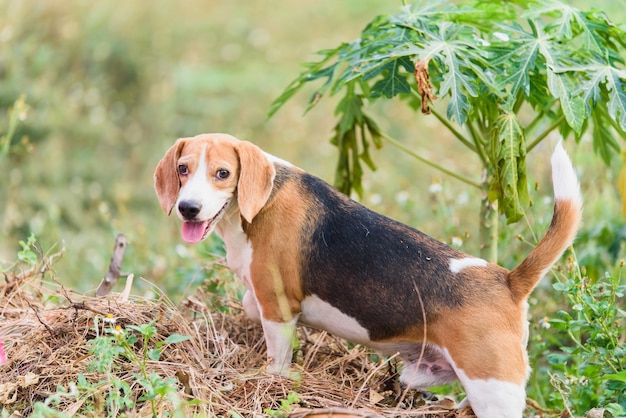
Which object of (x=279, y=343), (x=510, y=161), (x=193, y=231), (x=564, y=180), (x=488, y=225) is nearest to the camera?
(x=564, y=180)

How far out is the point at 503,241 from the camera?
4762 millimetres

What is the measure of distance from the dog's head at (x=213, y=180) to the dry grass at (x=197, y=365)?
544 millimetres

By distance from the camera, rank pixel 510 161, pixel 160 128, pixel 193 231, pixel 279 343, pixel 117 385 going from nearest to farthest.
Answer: pixel 117 385
pixel 193 231
pixel 510 161
pixel 279 343
pixel 160 128

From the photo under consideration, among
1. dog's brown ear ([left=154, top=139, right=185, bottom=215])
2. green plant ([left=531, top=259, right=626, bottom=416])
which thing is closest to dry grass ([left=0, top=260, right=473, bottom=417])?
dog's brown ear ([left=154, top=139, right=185, bottom=215])

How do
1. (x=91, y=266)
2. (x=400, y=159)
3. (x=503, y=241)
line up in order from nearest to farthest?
(x=503, y=241) < (x=91, y=266) < (x=400, y=159)

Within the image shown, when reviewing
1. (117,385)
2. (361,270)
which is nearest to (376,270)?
(361,270)

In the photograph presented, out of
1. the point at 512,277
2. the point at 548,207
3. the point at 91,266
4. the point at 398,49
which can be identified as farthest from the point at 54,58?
the point at 512,277

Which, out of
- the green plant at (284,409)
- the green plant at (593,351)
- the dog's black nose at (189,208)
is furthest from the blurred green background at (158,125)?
the green plant at (284,409)

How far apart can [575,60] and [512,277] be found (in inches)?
41.6

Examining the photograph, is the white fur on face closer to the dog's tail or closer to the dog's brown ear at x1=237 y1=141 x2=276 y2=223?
the dog's brown ear at x1=237 y1=141 x2=276 y2=223

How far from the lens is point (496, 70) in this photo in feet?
11.8

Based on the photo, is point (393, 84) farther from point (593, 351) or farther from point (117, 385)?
point (117, 385)

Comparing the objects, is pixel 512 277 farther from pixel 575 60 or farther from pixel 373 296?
pixel 575 60

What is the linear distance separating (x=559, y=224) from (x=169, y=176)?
5.15 ft
